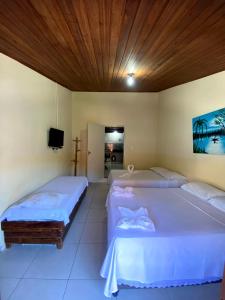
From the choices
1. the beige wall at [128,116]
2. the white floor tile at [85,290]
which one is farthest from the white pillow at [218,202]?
the beige wall at [128,116]

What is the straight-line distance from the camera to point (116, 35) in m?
2.42

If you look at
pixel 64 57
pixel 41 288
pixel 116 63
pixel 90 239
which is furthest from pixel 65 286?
pixel 116 63

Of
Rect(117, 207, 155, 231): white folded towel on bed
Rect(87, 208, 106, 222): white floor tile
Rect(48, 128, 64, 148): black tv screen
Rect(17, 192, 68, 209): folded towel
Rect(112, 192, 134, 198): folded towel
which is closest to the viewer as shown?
Rect(117, 207, 155, 231): white folded towel on bed

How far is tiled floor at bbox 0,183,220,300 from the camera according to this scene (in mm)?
1888

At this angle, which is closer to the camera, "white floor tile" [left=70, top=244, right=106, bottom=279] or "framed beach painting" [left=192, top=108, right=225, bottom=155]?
"white floor tile" [left=70, top=244, right=106, bottom=279]

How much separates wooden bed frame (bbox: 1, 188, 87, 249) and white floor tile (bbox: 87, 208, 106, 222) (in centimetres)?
96

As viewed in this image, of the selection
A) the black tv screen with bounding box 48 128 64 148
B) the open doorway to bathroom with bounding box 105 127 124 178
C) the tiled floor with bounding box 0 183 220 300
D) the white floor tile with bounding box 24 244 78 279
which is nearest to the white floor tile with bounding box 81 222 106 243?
the tiled floor with bounding box 0 183 220 300

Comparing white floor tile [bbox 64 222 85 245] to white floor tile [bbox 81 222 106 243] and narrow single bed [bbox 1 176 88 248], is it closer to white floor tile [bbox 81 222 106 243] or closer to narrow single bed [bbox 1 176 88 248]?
white floor tile [bbox 81 222 106 243]

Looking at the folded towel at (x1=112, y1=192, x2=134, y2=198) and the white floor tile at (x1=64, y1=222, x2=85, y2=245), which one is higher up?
the folded towel at (x1=112, y1=192, x2=134, y2=198)

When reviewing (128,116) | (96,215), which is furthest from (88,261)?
(128,116)

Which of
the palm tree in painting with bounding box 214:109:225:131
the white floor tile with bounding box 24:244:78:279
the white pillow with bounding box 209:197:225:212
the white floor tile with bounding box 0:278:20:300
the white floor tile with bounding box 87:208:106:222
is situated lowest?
the white floor tile with bounding box 0:278:20:300

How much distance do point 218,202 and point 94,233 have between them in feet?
5.93

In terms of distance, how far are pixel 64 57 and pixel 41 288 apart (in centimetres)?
305

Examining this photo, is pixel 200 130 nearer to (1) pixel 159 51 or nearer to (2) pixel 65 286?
(1) pixel 159 51
